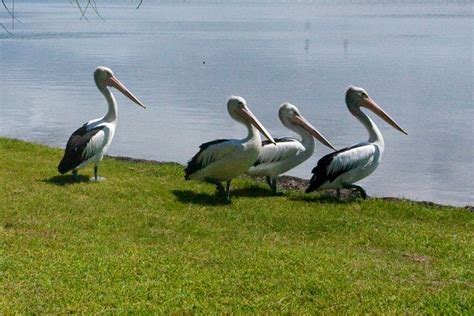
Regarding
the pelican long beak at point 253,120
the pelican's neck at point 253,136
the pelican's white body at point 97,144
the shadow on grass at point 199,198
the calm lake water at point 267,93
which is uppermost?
the pelican long beak at point 253,120

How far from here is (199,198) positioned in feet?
33.1

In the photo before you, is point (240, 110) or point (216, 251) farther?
point (240, 110)

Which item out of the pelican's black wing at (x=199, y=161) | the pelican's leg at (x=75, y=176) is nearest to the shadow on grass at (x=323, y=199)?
the pelican's black wing at (x=199, y=161)

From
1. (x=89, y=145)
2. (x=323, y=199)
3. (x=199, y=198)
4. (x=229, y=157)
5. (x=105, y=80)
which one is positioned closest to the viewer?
(x=229, y=157)

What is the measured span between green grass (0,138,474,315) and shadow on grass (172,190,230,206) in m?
0.03

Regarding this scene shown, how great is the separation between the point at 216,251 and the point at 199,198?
2.84 m

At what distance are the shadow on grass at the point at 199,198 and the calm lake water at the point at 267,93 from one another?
339 cm

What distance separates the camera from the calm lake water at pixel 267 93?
17312 millimetres

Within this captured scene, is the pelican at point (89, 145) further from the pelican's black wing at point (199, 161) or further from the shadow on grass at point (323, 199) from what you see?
the shadow on grass at point (323, 199)

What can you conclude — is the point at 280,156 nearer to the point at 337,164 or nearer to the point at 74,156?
the point at 337,164

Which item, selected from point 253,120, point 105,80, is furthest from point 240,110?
point 105,80

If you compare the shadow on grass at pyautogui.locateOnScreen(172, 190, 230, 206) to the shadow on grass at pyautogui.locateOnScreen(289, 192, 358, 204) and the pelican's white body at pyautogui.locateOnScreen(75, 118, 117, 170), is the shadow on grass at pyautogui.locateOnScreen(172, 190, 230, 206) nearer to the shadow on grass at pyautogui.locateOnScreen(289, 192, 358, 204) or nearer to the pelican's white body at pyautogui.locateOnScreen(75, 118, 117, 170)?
the shadow on grass at pyautogui.locateOnScreen(289, 192, 358, 204)

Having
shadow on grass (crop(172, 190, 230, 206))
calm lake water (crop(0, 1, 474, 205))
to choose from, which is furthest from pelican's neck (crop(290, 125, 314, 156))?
calm lake water (crop(0, 1, 474, 205))

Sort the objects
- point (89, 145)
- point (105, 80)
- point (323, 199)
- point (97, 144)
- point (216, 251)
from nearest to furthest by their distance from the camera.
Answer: point (216, 251) → point (323, 199) → point (89, 145) → point (97, 144) → point (105, 80)
